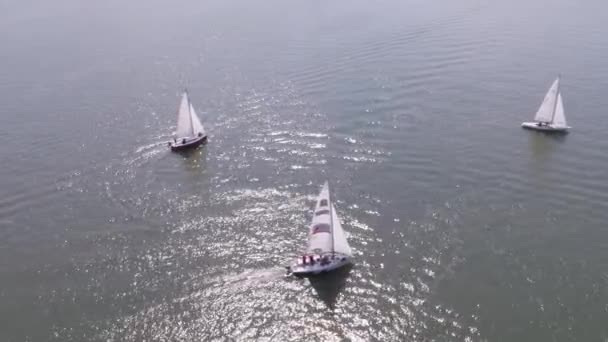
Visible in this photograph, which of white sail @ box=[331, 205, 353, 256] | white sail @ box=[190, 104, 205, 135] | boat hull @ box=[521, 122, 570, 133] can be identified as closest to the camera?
white sail @ box=[331, 205, 353, 256]

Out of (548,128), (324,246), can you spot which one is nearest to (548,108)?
(548,128)

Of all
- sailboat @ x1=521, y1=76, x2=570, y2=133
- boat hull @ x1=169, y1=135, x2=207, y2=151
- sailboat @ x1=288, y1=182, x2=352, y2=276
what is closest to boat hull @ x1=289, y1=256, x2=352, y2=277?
sailboat @ x1=288, y1=182, x2=352, y2=276

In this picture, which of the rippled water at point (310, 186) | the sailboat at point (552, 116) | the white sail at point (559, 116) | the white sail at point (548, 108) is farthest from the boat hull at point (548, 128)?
the rippled water at point (310, 186)

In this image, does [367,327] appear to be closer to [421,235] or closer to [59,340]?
[421,235]

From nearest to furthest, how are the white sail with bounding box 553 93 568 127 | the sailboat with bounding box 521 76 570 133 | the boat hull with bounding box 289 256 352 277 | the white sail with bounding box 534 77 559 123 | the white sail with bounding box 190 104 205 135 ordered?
the boat hull with bounding box 289 256 352 277 < the sailboat with bounding box 521 76 570 133 < the white sail with bounding box 553 93 568 127 < the white sail with bounding box 534 77 559 123 < the white sail with bounding box 190 104 205 135

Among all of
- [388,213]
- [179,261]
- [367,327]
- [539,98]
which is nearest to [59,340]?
[179,261]

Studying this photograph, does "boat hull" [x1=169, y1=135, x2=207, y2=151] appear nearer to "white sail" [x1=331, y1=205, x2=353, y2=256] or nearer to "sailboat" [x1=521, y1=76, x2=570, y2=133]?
"white sail" [x1=331, y1=205, x2=353, y2=256]

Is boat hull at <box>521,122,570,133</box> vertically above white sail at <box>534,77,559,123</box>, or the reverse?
white sail at <box>534,77,559,123</box>

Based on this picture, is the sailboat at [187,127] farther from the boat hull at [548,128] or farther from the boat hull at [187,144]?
the boat hull at [548,128]
